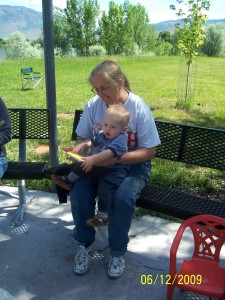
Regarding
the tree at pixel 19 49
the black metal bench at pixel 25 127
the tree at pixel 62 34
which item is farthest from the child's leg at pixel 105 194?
the tree at pixel 62 34

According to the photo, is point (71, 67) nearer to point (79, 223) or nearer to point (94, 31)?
point (79, 223)

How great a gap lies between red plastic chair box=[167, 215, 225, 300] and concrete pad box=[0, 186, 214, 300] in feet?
0.70

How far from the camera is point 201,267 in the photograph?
2.26m

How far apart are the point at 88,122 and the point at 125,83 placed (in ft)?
1.31

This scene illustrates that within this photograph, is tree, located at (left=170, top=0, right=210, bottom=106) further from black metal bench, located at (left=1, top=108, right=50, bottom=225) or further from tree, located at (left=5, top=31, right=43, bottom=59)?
tree, located at (left=5, top=31, right=43, bottom=59)

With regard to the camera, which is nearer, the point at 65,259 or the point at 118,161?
the point at 118,161

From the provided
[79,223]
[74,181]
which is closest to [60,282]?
[79,223]

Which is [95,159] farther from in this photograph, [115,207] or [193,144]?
[193,144]

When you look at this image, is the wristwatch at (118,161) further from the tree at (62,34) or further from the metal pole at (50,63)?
the tree at (62,34)

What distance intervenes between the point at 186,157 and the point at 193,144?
0.13 meters

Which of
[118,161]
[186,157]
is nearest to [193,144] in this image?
[186,157]

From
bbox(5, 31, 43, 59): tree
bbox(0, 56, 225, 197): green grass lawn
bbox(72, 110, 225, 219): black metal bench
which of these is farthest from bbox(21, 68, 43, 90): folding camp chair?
bbox(5, 31, 43, 59): tree

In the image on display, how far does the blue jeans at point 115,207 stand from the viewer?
2.35 meters

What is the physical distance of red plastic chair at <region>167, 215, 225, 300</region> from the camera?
→ 6.64 feet
